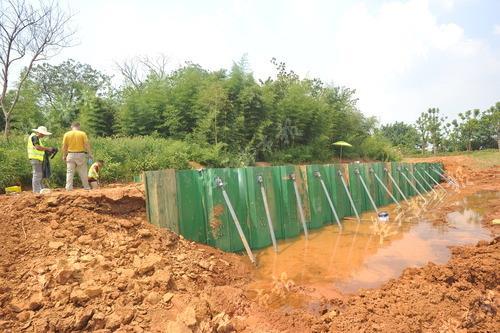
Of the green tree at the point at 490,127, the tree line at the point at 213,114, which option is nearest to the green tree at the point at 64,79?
the tree line at the point at 213,114

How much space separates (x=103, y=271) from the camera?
153 inches

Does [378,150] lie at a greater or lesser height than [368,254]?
greater

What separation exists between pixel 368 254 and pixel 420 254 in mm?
950

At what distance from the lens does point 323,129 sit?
63.7 ft

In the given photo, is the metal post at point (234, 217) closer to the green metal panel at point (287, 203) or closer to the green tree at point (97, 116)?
the green metal panel at point (287, 203)

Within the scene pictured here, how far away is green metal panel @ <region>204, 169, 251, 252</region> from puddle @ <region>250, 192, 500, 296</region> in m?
0.64

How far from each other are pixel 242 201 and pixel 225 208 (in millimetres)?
527

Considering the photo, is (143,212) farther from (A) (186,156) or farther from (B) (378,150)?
(B) (378,150)

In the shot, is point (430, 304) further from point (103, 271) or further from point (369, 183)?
point (369, 183)

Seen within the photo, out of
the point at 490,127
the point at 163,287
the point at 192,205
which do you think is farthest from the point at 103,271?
the point at 490,127

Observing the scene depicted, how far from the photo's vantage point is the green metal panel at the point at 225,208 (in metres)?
5.88

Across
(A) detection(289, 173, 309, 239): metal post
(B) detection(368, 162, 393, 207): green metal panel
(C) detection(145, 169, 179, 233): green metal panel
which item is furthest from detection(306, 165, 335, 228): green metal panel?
(C) detection(145, 169, 179, 233): green metal panel

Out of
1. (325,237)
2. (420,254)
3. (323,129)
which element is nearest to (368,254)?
(420,254)

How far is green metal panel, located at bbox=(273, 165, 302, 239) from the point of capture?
7648mm
